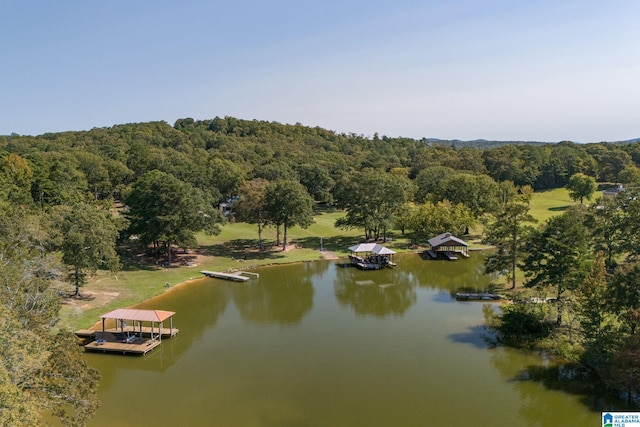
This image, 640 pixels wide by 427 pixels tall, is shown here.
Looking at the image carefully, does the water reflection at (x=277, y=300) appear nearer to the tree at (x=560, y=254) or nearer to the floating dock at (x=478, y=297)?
the floating dock at (x=478, y=297)

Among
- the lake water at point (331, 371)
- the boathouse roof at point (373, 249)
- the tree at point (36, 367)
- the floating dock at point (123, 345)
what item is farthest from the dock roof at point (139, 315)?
Result: the boathouse roof at point (373, 249)

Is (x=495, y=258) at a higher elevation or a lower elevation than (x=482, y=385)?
higher

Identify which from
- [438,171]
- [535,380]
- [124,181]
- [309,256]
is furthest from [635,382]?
[124,181]

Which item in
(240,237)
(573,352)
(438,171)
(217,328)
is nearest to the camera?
(573,352)

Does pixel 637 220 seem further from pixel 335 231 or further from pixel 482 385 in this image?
pixel 335 231

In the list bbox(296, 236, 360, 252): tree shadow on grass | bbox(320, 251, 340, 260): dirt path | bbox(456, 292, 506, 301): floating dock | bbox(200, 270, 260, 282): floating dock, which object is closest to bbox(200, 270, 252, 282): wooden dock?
bbox(200, 270, 260, 282): floating dock

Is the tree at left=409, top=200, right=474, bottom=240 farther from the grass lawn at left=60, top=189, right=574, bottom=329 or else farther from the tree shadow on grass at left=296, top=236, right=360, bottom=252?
the tree shadow on grass at left=296, top=236, right=360, bottom=252

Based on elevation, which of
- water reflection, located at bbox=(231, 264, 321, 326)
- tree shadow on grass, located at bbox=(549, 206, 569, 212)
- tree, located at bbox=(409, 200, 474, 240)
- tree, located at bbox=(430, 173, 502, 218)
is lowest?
water reflection, located at bbox=(231, 264, 321, 326)
